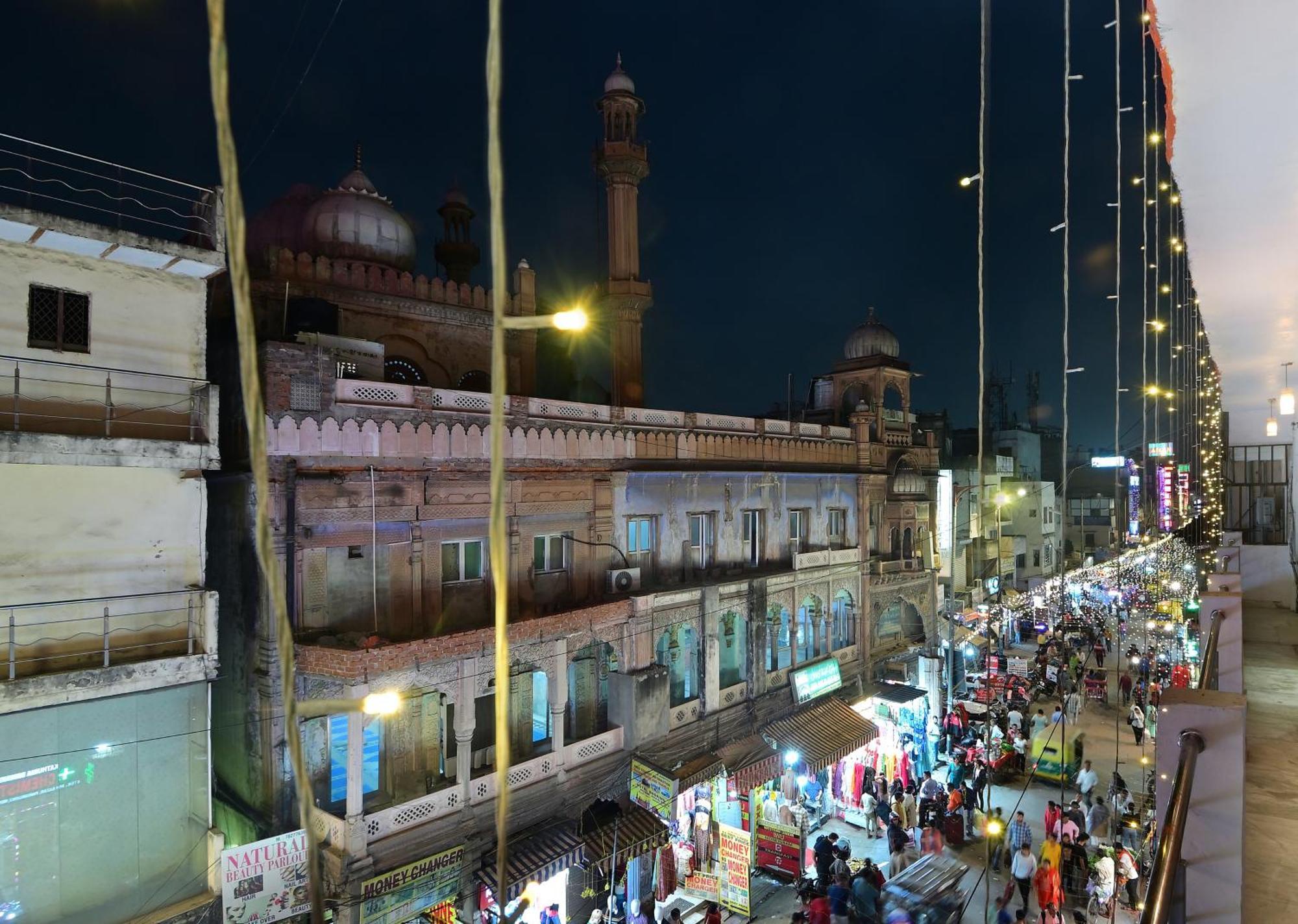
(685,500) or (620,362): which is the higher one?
(620,362)

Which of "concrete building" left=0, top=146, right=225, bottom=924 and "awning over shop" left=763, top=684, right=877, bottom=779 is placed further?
"awning over shop" left=763, top=684, right=877, bottom=779

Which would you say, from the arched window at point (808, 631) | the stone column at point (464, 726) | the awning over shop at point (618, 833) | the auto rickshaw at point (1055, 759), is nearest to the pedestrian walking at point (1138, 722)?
the auto rickshaw at point (1055, 759)

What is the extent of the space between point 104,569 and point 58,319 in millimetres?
3760

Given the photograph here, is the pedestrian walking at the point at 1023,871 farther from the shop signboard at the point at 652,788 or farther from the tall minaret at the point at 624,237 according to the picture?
the tall minaret at the point at 624,237

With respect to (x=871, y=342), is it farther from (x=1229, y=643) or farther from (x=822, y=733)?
(x=1229, y=643)

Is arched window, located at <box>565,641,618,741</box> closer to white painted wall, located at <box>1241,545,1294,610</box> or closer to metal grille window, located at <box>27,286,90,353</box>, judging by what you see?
metal grille window, located at <box>27,286,90,353</box>

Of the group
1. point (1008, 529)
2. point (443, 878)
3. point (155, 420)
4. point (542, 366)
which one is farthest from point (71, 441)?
point (1008, 529)

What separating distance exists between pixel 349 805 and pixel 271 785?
1915 millimetres

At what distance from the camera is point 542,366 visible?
2523 cm

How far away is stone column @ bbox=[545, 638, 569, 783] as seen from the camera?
14.2m

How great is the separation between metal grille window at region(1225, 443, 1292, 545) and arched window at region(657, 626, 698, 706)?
43.7 feet

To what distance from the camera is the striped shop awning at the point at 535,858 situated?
1233 centimetres

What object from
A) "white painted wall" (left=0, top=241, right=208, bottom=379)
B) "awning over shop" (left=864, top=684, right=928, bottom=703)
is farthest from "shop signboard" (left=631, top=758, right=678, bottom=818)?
"white painted wall" (left=0, top=241, right=208, bottom=379)

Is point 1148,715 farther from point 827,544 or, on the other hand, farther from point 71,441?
point 71,441
